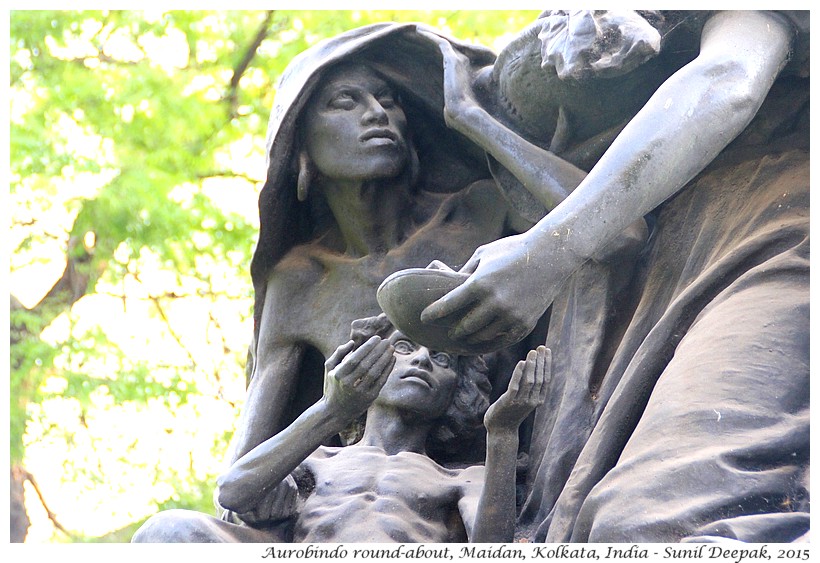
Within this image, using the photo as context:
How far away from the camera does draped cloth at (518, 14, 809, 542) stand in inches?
144

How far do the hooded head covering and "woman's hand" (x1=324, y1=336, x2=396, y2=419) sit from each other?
85 centimetres

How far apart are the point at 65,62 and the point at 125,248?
102cm

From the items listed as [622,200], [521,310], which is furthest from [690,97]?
[521,310]

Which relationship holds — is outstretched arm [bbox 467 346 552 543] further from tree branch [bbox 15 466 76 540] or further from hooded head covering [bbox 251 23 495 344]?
tree branch [bbox 15 466 76 540]

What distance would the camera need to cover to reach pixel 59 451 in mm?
8977

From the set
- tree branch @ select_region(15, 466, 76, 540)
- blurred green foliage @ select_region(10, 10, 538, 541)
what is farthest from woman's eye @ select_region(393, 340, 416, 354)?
tree branch @ select_region(15, 466, 76, 540)

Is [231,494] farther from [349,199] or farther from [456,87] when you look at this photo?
[456,87]

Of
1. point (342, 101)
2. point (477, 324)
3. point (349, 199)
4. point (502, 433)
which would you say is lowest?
point (502, 433)

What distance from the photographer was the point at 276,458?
447 centimetres

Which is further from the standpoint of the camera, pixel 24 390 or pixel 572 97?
pixel 24 390

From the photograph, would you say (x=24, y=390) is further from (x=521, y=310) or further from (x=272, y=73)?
(x=521, y=310)

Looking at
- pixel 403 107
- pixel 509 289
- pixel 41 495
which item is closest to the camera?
pixel 509 289

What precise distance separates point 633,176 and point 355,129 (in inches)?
47.4

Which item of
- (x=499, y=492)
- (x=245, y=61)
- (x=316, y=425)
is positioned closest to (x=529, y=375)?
(x=499, y=492)
